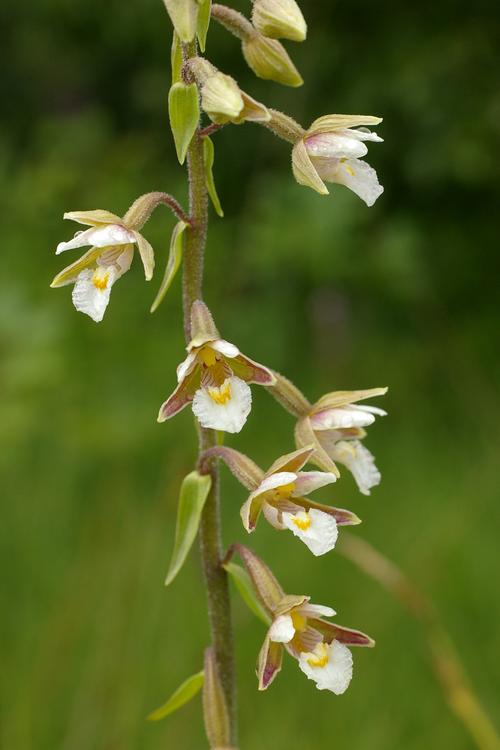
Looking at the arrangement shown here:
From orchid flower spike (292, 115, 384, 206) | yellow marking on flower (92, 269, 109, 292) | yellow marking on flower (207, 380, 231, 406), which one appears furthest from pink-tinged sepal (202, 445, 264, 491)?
orchid flower spike (292, 115, 384, 206)

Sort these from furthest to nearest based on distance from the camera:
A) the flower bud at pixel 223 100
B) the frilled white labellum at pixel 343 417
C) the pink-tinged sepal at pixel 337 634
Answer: the frilled white labellum at pixel 343 417
the pink-tinged sepal at pixel 337 634
the flower bud at pixel 223 100

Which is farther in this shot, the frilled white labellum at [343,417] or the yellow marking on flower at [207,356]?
the frilled white labellum at [343,417]

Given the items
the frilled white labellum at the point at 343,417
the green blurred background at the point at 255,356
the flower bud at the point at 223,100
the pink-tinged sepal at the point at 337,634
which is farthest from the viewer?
the green blurred background at the point at 255,356

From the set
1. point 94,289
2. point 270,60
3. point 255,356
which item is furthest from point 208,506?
point 255,356

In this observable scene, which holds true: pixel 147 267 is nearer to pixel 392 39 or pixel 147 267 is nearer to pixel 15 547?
pixel 15 547

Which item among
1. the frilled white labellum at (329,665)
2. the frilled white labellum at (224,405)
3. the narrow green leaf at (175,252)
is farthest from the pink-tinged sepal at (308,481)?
the narrow green leaf at (175,252)

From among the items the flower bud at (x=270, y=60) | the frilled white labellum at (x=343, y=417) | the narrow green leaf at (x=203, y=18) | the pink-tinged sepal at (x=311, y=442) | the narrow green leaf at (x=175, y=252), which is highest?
the narrow green leaf at (x=203, y=18)

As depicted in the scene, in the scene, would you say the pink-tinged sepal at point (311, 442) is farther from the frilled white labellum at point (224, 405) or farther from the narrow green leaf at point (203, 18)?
the narrow green leaf at point (203, 18)
